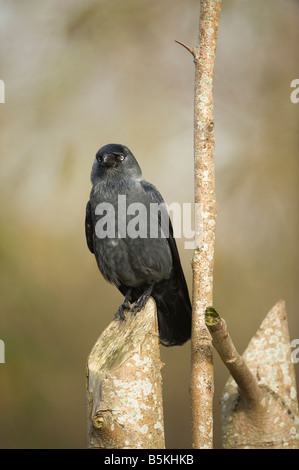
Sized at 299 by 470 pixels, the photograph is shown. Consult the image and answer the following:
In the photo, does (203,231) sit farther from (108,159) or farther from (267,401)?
(267,401)

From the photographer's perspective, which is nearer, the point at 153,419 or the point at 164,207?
the point at 153,419

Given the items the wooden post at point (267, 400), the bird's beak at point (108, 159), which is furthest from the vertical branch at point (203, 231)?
the bird's beak at point (108, 159)

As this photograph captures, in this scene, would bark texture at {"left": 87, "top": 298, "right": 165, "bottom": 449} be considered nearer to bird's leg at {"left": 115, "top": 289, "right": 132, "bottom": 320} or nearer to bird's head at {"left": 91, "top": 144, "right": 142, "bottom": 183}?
bird's leg at {"left": 115, "top": 289, "right": 132, "bottom": 320}

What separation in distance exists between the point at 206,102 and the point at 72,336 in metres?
2.11

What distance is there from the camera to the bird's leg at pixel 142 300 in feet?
8.89

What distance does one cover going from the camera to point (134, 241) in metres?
2.83

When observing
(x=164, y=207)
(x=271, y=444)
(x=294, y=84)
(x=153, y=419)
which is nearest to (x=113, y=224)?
(x=164, y=207)

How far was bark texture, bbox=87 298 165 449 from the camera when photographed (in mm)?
1979

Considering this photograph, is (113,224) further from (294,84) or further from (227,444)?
(294,84)

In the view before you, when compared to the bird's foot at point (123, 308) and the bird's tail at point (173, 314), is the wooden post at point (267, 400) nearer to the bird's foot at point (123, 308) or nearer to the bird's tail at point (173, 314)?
the bird's tail at point (173, 314)

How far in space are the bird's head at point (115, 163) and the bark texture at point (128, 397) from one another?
1.03 metres

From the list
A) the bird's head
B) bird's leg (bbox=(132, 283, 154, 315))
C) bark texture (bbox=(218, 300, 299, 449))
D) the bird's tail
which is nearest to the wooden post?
bark texture (bbox=(218, 300, 299, 449))

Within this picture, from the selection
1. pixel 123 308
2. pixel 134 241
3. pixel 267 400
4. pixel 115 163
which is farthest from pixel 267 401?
pixel 115 163

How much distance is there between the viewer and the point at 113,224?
2857 mm
